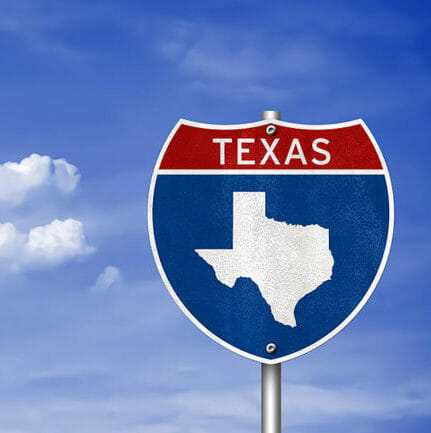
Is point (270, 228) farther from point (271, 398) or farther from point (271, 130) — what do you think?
point (271, 398)

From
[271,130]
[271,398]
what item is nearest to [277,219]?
[271,130]

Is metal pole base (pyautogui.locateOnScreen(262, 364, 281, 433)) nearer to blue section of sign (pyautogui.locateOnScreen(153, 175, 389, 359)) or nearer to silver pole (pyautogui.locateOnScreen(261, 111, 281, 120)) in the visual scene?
blue section of sign (pyautogui.locateOnScreen(153, 175, 389, 359))

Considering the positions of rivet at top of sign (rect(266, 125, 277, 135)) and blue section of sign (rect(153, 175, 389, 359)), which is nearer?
blue section of sign (rect(153, 175, 389, 359))

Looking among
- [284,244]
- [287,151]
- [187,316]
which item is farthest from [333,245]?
[187,316]

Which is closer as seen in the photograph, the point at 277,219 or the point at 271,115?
the point at 277,219

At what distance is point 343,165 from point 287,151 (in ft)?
0.76

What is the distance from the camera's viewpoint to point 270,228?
10.6ft

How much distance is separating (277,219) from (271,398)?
71cm

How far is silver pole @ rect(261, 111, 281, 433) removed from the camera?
3225 millimetres

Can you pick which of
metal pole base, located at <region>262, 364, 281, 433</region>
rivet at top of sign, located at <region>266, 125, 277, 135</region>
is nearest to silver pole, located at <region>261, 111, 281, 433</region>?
metal pole base, located at <region>262, 364, 281, 433</region>

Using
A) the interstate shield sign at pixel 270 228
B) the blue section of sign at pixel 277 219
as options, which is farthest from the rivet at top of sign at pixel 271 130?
the blue section of sign at pixel 277 219

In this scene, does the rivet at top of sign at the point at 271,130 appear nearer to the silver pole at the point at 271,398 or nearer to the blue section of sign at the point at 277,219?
the blue section of sign at the point at 277,219

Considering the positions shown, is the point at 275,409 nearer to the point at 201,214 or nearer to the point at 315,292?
the point at 315,292

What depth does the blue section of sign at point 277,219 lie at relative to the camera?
10.5 feet
